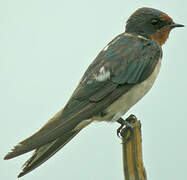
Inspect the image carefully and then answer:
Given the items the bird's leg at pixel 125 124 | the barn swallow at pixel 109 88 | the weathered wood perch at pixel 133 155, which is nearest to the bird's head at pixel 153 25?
the barn swallow at pixel 109 88

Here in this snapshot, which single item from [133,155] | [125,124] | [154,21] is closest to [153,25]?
[154,21]

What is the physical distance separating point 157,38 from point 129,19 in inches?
15.4

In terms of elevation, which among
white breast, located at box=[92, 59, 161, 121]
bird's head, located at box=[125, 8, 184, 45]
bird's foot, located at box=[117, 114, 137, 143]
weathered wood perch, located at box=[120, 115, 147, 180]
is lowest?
weathered wood perch, located at box=[120, 115, 147, 180]

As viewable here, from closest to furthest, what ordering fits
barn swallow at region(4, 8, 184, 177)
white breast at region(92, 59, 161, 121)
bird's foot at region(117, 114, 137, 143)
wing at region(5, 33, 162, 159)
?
1. barn swallow at region(4, 8, 184, 177)
2. wing at region(5, 33, 162, 159)
3. bird's foot at region(117, 114, 137, 143)
4. white breast at region(92, 59, 161, 121)

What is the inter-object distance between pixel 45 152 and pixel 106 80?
82cm

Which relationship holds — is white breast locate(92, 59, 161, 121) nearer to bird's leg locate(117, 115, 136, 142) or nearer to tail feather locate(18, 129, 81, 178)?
bird's leg locate(117, 115, 136, 142)

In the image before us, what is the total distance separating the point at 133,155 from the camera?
10.3ft

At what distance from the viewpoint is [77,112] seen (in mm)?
3705

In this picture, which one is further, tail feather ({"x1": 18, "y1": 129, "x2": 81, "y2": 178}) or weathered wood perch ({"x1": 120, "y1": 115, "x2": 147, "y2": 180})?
tail feather ({"x1": 18, "y1": 129, "x2": 81, "y2": 178})

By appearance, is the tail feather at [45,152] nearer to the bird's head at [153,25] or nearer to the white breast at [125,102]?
the white breast at [125,102]

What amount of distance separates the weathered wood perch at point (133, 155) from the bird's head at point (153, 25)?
123 centimetres

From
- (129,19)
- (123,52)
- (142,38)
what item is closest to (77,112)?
(123,52)

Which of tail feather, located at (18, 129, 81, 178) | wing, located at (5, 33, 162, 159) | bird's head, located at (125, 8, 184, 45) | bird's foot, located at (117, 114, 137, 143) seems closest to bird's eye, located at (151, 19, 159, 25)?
bird's head, located at (125, 8, 184, 45)

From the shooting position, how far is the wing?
11.7 feet
